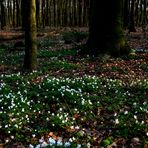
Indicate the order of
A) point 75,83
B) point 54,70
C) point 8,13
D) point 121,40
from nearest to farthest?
point 75,83 < point 54,70 < point 121,40 < point 8,13

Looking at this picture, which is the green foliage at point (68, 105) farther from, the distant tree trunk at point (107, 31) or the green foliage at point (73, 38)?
the green foliage at point (73, 38)

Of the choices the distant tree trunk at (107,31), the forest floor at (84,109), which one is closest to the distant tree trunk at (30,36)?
the forest floor at (84,109)

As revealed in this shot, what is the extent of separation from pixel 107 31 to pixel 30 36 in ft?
17.7

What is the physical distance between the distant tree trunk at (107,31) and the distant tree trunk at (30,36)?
4.56 metres

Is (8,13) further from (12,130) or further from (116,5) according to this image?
(12,130)

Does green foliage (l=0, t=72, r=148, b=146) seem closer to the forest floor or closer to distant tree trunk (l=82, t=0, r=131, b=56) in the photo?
the forest floor

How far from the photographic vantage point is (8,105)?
1086cm

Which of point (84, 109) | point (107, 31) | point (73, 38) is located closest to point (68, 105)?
point (84, 109)

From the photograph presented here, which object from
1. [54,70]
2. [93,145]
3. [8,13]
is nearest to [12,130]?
[93,145]

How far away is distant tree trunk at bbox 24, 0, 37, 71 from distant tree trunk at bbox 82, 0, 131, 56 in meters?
4.56

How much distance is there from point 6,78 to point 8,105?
4.17 m

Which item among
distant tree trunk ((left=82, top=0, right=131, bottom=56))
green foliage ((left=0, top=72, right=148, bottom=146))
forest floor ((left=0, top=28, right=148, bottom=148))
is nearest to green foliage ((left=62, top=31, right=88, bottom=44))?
distant tree trunk ((left=82, top=0, right=131, bottom=56))

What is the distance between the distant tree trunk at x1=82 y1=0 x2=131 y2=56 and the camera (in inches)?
795

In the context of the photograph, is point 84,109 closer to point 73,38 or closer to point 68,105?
point 68,105
